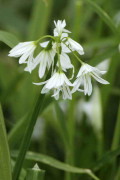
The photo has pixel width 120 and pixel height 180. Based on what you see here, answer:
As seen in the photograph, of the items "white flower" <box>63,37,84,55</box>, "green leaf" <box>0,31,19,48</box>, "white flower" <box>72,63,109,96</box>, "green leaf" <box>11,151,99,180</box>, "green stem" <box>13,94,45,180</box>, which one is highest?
"green leaf" <box>0,31,19,48</box>

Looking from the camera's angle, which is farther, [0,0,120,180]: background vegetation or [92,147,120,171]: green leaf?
[0,0,120,180]: background vegetation

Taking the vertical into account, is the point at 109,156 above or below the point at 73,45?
below

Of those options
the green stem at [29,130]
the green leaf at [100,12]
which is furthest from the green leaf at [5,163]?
the green leaf at [100,12]

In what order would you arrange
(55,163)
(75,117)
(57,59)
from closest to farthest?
(57,59) → (55,163) → (75,117)

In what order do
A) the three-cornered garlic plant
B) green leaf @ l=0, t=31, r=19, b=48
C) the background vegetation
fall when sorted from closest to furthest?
the three-cornered garlic plant < green leaf @ l=0, t=31, r=19, b=48 < the background vegetation

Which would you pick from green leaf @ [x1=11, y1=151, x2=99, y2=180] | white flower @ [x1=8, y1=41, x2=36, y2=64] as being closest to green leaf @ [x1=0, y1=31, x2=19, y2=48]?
white flower @ [x1=8, y1=41, x2=36, y2=64]

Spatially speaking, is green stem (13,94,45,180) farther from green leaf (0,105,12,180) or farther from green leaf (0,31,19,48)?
green leaf (0,31,19,48)

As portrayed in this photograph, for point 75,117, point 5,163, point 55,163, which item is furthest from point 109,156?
point 75,117

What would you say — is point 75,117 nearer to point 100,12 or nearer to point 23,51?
point 100,12

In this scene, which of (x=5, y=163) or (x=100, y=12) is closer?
(x=5, y=163)

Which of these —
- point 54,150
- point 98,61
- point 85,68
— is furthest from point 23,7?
point 85,68

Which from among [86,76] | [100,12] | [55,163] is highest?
[100,12]

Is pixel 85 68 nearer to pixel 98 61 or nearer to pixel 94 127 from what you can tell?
pixel 98 61
